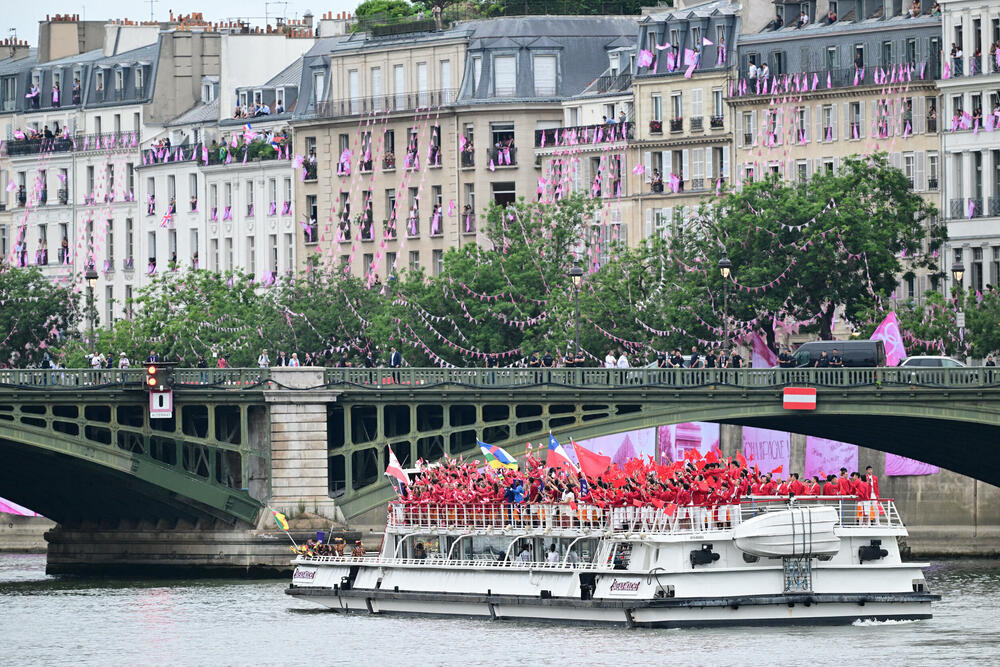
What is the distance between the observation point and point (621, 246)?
5817 inches

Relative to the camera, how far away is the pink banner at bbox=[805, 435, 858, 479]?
129m

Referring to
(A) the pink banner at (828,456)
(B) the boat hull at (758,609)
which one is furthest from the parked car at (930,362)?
(B) the boat hull at (758,609)

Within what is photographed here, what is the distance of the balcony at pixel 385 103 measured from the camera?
6398 inches

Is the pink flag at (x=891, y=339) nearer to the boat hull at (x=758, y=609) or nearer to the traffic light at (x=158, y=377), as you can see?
the traffic light at (x=158, y=377)

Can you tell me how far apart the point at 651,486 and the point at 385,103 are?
2783 inches

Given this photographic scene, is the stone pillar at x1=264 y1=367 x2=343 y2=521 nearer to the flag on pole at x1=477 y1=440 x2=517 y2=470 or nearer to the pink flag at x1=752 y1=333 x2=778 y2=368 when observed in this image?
the flag on pole at x1=477 y1=440 x2=517 y2=470

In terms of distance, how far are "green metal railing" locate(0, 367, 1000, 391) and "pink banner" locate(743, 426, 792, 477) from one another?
49.3 ft

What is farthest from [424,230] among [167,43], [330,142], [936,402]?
[936,402]

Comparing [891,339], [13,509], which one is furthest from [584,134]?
[891,339]

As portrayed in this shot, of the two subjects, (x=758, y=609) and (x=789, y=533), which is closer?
(x=789, y=533)

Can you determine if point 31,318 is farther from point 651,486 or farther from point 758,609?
point 758,609

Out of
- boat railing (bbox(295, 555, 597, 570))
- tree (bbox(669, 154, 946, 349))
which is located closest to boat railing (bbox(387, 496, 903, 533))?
boat railing (bbox(295, 555, 597, 570))

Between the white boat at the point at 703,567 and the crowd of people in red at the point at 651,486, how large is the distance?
1.10ft

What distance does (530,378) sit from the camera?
117750 mm
